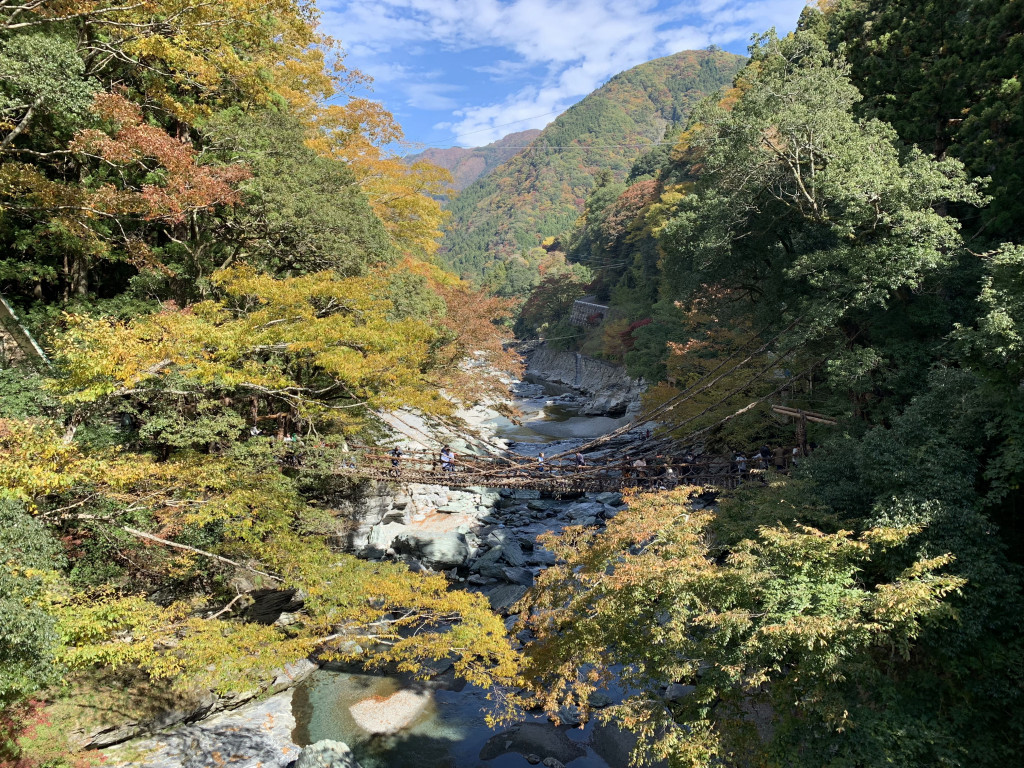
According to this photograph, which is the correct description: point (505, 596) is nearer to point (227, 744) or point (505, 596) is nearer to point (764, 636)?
point (227, 744)

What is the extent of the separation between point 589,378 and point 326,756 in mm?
31323

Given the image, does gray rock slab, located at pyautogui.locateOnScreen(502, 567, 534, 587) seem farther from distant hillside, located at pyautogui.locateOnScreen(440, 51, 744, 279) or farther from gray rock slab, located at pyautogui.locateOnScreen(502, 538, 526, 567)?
distant hillside, located at pyautogui.locateOnScreen(440, 51, 744, 279)

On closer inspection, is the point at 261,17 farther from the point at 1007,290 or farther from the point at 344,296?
the point at 1007,290

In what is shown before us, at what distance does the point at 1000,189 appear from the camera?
9.12m

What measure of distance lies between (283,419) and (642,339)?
1619 centimetres

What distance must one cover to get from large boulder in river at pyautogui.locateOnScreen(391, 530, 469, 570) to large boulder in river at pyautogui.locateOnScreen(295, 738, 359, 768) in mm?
5380

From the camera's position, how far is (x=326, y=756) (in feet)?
23.9

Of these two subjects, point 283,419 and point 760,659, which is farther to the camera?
point 283,419

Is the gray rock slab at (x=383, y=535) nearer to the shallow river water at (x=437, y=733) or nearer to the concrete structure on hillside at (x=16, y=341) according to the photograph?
the shallow river water at (x=437, y=733)

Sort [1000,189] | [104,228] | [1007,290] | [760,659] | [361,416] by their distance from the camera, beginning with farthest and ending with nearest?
[361,416] < [1000,189] < [104,228] < [1007,290] < [760,659]

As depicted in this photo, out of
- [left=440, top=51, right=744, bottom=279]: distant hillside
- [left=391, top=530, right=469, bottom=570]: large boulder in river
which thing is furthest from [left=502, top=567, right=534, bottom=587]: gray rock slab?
[left=440, top=51, right=744, bottom=279]: distant hillside

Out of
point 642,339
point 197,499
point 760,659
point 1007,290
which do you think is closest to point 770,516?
point 760,659

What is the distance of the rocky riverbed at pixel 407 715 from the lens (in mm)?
7652

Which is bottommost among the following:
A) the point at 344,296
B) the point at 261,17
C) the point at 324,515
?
the point at 324,515
